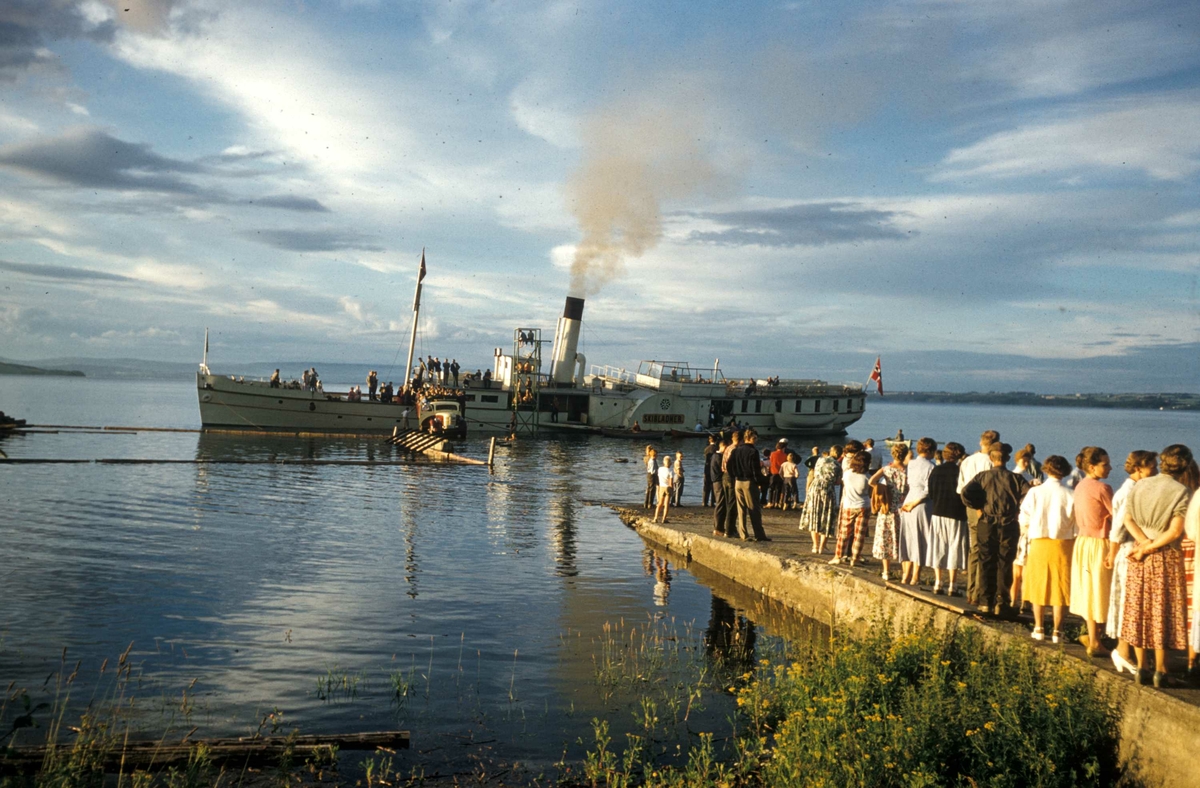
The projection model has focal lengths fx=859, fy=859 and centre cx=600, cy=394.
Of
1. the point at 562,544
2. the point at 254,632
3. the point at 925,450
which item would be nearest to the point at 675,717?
the point at 925,450

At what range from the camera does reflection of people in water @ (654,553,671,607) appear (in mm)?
12891

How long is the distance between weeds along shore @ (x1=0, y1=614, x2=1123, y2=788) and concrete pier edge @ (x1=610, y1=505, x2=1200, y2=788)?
17cm

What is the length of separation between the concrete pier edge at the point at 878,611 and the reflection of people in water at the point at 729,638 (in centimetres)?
93

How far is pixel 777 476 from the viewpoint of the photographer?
67.3ft

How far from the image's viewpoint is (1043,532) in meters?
7.74

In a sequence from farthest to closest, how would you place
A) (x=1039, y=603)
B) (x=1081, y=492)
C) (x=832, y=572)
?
(x=832, y=572), (x=1039, y=603), (x=1081, y=492)

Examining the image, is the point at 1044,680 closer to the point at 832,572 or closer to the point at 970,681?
the point at 970,681

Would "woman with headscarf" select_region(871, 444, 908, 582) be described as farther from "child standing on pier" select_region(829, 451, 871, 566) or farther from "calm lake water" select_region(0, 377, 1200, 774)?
"calm lake water" select_region(0, 377, 1200, 774)

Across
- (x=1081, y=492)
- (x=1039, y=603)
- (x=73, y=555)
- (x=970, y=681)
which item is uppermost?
(x=1081, y=492)

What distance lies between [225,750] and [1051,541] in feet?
23.5

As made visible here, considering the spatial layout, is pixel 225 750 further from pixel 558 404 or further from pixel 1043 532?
pixel 558 404

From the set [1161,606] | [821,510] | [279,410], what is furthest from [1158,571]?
[279,410]

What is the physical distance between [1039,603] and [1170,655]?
1027 millimetres

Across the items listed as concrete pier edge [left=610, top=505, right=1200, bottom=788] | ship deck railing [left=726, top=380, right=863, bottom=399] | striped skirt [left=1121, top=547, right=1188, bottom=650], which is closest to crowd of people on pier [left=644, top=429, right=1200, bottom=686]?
striped skirt [left=1121, top=547, right=1188, bottom=650]
